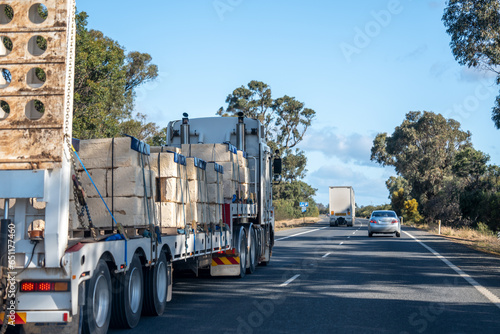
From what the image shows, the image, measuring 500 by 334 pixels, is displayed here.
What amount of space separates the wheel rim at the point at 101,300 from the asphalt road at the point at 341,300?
0.91m

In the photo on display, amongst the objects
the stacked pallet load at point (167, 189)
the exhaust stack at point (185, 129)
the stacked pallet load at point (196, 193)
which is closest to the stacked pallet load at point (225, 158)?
the stacked pallet load at point (196, 193)

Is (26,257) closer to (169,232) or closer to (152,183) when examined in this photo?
(152,183)

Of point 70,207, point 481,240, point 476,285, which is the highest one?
point 70,207

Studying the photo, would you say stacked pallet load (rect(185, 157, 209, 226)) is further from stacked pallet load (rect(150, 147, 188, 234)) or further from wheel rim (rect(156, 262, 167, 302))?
wheel rim (rect(156, 262, 167, 302))

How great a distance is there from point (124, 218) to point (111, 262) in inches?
42.3

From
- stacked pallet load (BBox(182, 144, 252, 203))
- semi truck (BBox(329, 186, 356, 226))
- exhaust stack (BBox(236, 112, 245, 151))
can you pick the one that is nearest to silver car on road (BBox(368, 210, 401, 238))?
exhaust stack (BBox(236, 112, 245, 151))

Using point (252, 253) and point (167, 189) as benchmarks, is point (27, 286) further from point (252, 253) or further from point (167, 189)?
point (252, 253)

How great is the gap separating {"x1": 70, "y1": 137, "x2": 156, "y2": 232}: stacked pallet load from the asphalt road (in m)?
1.52

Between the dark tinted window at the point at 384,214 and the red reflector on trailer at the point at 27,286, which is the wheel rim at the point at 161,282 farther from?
the dark tinted window at the point at 384,214

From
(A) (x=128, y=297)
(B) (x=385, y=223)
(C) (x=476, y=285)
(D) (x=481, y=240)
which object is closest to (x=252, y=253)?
(C) (x=476, y=285)

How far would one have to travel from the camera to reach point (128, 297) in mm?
7746

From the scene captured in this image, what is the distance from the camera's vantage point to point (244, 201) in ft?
49.0

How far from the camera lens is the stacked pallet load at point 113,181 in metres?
8.16

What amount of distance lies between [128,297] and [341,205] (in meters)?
52.3
